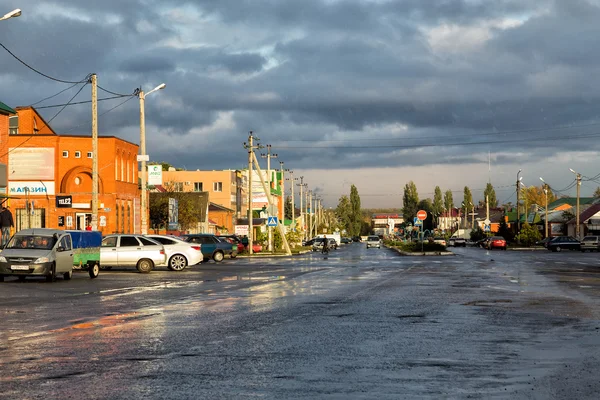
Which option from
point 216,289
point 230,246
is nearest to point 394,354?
point 216,289

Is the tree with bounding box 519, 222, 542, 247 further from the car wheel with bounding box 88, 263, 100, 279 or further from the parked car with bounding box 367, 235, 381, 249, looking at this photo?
the car wheel with bounding box 88, 263, 100, 279

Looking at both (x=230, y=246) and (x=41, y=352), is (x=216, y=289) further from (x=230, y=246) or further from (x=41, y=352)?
(x=230, y=246)

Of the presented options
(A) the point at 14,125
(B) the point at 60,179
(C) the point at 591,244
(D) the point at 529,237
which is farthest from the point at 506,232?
(A) the point at 14,125

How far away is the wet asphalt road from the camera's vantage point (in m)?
8.65

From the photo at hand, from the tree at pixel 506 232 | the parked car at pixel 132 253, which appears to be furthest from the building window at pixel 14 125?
the tree at pixel 506 232

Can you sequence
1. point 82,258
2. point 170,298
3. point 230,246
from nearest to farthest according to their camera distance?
point 170,298
point 82,258
point 230,246

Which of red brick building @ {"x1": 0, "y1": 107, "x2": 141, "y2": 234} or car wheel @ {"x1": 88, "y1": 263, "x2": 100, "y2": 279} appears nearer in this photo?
car wheel @ {"x1": 88, "y1": 263, "x2": 100, "y2": 279}

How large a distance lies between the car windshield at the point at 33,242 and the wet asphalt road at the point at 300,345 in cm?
631

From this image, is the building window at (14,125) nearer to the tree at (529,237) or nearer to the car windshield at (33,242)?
the car windshield at (33,242)

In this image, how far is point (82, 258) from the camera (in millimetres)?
31750

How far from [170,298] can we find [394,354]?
11390 mm

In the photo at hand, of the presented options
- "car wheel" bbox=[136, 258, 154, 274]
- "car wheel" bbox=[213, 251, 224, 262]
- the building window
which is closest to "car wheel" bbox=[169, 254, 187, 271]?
"car wheel" bbox=[136, 258, 154, 274]

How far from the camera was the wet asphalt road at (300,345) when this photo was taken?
8.65m

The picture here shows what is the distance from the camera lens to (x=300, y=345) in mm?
12000
